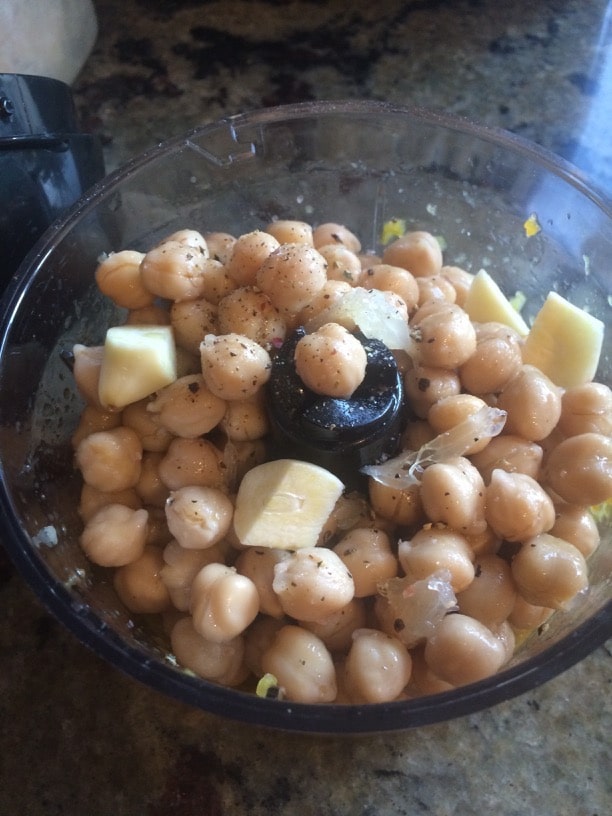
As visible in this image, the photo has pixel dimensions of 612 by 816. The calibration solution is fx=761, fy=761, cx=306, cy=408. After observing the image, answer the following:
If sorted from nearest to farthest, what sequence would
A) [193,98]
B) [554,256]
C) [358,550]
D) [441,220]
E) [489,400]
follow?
1. [358,550]
2. [489,400]
3. [554,256]
4. [441,220]
5. [193,98]

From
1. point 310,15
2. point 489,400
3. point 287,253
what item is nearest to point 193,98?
point 310,15

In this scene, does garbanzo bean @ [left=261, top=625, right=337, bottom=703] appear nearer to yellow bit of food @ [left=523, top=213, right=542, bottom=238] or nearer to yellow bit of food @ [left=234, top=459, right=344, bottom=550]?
yellow bit of food @ [left=234, top=459, right=344, bottom=550]

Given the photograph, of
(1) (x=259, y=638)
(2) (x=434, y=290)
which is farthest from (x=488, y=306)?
(1) (x=259, y=638)

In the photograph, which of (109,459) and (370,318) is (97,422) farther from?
(370,318)

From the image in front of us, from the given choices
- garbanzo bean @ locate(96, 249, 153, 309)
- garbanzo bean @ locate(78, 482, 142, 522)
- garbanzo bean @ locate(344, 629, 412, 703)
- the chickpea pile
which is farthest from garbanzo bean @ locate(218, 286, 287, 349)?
garbanzo bean @ locate(344, 629, 412, 703)

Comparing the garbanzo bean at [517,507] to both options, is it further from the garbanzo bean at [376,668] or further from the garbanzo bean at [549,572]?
the garbanzo bean at [376,668]

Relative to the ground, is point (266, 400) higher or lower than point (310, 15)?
lower

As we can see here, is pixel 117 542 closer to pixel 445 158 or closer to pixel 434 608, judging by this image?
pixel 434 608
